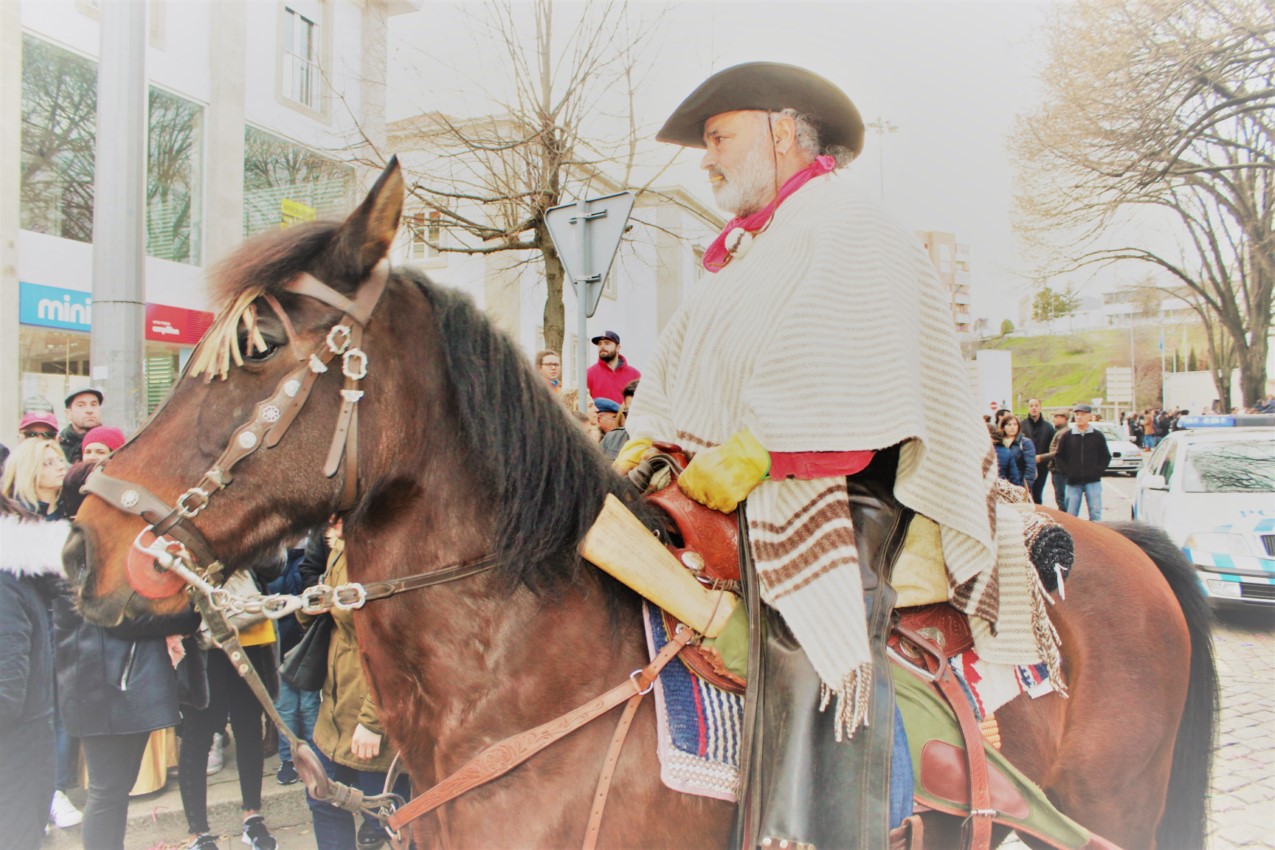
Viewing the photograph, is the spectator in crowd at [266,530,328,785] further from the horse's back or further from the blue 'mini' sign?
the blue 'mini' sign

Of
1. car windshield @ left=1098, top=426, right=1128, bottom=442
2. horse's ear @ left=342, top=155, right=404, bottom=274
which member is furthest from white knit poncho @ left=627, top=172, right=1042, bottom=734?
car windshield @ left=1098, top=426, right=1128, bottom=442

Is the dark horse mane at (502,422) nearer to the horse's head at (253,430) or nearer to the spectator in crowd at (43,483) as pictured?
the horse's head at (253,430)

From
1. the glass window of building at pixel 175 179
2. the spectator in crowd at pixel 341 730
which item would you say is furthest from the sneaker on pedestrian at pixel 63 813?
the glass window of building at pixel 175 179

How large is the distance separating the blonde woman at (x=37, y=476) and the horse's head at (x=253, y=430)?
286 cm

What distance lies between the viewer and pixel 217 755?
479cm

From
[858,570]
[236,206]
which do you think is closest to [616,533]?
[858,570]

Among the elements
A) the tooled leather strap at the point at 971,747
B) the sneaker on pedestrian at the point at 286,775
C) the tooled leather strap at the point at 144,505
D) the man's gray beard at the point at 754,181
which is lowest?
the sneaker on pedestrian at the point at 286,775

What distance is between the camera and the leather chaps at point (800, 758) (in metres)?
1.64

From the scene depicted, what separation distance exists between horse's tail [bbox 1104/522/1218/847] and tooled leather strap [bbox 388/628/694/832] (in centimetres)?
214

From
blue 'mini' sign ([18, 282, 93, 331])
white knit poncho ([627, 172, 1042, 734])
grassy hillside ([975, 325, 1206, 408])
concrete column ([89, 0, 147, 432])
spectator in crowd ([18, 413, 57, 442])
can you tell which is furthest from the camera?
grassy hillside ([975, 325, 1206, 408])

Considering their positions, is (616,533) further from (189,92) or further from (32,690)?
(189,92)

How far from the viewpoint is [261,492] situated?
5.10 ft

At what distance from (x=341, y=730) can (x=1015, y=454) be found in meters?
11.2

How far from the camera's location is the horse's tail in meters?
2.57
